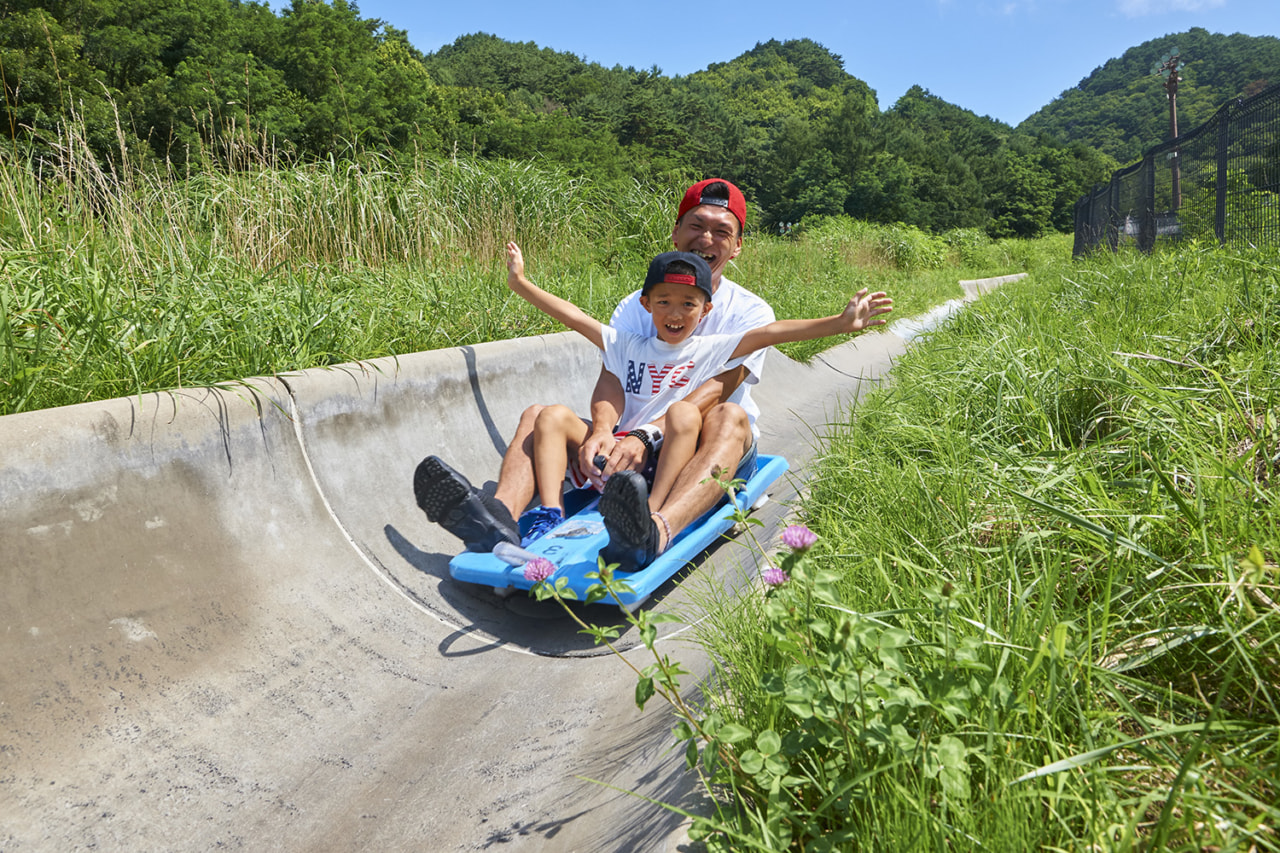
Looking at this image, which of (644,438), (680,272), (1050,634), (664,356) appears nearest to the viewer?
(1050,634)

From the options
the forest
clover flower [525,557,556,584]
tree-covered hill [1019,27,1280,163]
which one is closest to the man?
clover flower [525,557,556,584]

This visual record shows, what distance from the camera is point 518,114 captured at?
33656mm

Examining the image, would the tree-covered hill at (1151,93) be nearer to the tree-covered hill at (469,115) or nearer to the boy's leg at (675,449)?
the tree-covered hill at (469,115)

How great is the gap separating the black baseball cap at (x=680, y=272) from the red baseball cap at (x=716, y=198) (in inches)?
26.2

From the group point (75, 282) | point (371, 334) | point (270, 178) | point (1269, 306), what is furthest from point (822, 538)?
point (270, 178)

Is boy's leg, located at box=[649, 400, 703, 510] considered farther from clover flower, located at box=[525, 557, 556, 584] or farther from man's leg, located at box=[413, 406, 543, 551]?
clover flower, located at box=[525, 557, 556, 584]

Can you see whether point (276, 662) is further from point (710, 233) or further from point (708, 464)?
point (710, 233)

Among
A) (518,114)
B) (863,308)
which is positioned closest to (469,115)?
(518,114)

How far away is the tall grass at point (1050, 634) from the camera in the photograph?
3.37ft

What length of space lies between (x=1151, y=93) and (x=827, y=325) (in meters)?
110

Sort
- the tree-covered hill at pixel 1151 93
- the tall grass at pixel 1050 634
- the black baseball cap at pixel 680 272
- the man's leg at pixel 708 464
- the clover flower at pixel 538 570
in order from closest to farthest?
the tall grass at pixel 1050 634 < the clover flower at pixel 538 570 < the man's leg at pixel 708 464 < the black baseball cap at pixel 680 272 < the tree-covered hill at pixel 1151 93

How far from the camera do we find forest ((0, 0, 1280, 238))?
10758mm

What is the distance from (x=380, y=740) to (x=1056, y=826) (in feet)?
5.29

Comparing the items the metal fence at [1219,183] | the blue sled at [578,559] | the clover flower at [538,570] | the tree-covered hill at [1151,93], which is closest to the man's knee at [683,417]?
the blue sled at [578,559]
